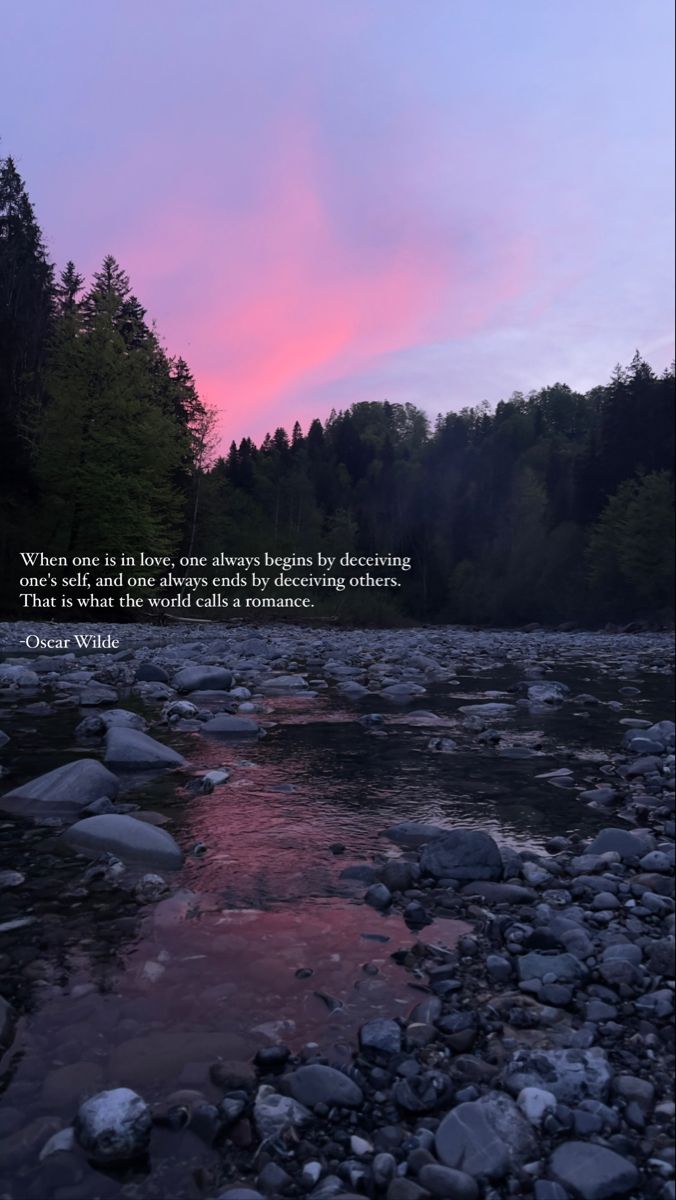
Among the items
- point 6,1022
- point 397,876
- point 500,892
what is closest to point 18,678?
point 397,876

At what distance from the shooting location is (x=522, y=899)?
3.41 meters

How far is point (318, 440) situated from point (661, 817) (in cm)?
11091

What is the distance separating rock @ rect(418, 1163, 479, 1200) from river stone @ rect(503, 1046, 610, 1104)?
0.36 m

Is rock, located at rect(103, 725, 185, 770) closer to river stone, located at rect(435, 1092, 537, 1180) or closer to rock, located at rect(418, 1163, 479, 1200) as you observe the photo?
river stone, located at rect(435, 1092, 537, 1180)

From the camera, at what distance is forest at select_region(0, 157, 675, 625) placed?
28.3 meters

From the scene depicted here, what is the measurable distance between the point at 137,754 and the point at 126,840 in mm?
2018

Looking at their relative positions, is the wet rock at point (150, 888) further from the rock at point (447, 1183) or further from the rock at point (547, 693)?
the rock at point (547, 693)

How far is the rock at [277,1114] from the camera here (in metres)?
1.87

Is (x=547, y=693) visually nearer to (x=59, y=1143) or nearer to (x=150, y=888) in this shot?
(x=150, y=888)

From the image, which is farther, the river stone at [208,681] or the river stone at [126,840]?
the river stone at [208,681]

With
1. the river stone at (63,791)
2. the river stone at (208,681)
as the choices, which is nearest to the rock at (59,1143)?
the river stone at (63,791)

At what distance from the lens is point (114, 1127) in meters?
1.79

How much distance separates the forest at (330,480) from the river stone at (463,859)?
82.6 ft

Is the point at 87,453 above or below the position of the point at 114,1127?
above
